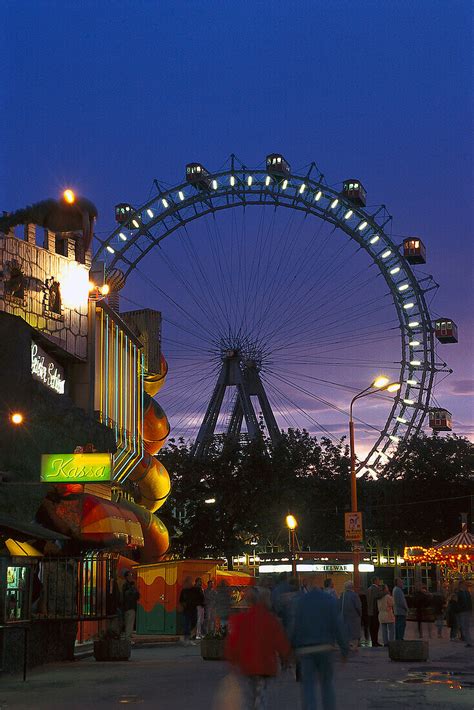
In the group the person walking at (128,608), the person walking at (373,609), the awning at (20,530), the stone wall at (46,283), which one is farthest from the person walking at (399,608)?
the stone wall at (46,283)

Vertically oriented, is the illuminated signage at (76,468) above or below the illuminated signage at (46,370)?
below

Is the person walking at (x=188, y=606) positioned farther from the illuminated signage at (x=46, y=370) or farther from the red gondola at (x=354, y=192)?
the red gondola at (x=354, y=192)

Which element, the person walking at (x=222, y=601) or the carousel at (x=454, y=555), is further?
the carousel at (x=454, y=555)

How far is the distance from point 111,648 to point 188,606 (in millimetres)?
6237

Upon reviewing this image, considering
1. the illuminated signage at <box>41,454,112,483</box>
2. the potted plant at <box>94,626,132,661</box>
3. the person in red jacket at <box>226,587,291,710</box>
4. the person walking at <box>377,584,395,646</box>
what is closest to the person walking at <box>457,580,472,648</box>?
the person walking at <box>377,584,395,646</box>

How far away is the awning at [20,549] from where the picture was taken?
1873cm

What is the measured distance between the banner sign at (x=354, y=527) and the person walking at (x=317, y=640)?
19.4 meters

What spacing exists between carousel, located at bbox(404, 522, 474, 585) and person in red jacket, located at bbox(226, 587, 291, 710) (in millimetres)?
31178

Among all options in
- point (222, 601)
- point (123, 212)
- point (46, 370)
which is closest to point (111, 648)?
point (46, 370)

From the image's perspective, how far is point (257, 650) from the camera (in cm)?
983

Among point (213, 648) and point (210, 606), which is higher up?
point (210, 606)

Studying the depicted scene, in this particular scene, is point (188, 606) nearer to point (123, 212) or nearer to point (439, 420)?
point (123, 212)

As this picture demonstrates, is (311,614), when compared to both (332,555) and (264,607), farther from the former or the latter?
(332,555)

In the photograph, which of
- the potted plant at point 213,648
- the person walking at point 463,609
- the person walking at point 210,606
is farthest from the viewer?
the person walking at point 210,606
